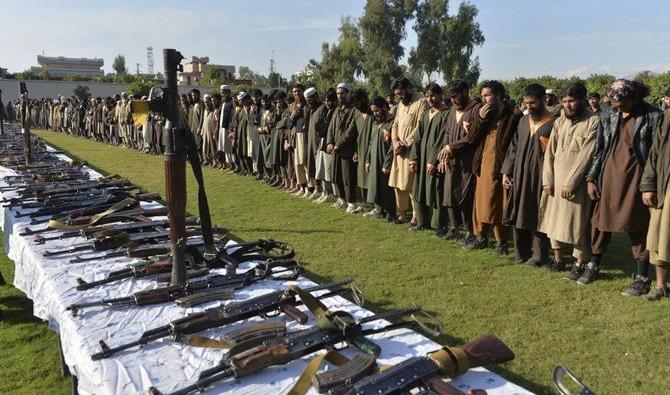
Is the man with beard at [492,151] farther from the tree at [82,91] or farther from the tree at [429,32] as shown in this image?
the tree at [82,91]

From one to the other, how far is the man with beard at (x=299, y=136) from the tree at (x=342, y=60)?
37978 millimetres

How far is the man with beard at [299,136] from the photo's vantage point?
887 centimetres

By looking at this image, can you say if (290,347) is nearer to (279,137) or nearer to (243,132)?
Answer: (279,137)

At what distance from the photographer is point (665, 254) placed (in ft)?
12.9

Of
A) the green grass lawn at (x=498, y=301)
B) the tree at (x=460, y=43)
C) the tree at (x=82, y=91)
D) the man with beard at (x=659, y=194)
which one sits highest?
the tree at (x=460, y=43)

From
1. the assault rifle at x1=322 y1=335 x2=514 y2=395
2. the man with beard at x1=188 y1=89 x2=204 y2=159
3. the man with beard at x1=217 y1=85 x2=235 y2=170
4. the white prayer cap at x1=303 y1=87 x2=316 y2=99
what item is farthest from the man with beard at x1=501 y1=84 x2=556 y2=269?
the man with beard at x1=188 y1=89 x2=204 y2=159

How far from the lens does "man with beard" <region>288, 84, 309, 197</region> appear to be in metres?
8.87

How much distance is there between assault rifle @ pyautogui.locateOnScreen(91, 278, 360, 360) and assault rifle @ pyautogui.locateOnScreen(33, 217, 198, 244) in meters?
1.78

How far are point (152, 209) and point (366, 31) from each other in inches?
1545

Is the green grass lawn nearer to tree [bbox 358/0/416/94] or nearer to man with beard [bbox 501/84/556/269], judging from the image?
man with beard [bbox 501/84/556/269]

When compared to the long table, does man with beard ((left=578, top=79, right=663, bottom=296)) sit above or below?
above

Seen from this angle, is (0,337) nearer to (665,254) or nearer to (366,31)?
(665,254)

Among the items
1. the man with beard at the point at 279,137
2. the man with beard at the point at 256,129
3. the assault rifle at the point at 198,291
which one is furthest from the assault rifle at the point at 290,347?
the man with beard at the point at 256,129

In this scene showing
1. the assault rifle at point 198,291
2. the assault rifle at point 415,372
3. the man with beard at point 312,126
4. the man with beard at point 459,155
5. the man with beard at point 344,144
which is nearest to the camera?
the assault rifle at point 415,372
